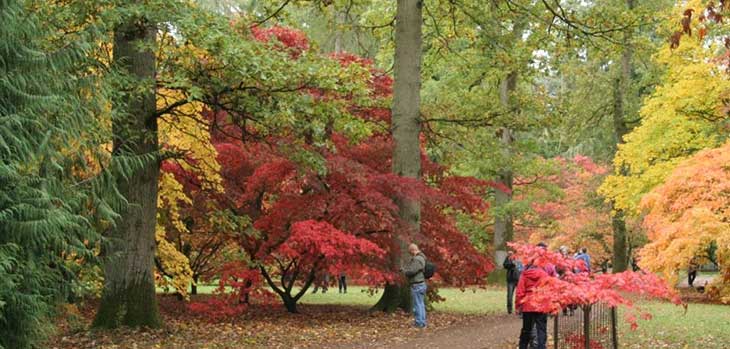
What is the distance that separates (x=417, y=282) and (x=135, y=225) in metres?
4.61

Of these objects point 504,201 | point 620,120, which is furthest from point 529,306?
point 620,120

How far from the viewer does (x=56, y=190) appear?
7.51m

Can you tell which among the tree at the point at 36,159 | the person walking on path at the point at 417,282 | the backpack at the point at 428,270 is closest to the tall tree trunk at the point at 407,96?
the backpack at the point at 428,270

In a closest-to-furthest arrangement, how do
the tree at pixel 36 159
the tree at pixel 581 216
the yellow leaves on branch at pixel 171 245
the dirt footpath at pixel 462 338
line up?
the tree at pixel 36 159, the dirt footpath at pixel 462 338, the yellow leaves on branch at pixel 171 245, the tree at pixel 581 216

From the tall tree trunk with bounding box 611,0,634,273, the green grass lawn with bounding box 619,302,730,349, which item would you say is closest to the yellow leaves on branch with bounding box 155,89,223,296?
the green grass lawn with bounding box 619,302,730,349

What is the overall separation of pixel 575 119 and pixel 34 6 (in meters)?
23.5

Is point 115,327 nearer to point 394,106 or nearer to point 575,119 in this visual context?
point 394,106

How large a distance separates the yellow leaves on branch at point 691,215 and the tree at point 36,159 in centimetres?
1276

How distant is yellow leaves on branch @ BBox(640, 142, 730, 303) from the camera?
15984 millimetres

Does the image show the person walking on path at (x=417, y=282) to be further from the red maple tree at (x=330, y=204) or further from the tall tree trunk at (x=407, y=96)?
the tall tree trunk at (x=407, y=96)

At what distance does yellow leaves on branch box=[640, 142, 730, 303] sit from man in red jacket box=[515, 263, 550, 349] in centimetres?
855

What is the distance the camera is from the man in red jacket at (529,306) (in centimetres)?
844

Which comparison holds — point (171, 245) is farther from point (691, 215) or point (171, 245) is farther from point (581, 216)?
point (581, 216)

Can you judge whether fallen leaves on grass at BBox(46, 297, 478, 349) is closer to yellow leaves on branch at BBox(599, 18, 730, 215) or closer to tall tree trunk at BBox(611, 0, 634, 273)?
yellow leaves on branch at BBox(599, 18, 730, 215)
